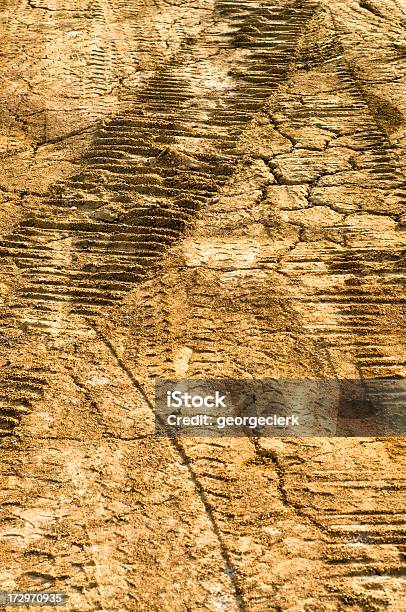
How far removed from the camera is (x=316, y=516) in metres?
2.98

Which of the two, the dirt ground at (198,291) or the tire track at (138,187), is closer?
the dirt ground at (198,291)

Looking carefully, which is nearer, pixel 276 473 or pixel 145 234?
pixel 276 473

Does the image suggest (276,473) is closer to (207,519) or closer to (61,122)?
(207,519)

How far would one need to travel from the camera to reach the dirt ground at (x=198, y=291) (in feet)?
9.41

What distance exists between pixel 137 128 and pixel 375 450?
9.58 ft

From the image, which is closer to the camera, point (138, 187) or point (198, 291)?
point (198, 291)

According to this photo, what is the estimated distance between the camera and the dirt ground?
113 inches

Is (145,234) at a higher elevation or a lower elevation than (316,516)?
higher

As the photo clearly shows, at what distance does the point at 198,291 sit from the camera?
413 centimetres

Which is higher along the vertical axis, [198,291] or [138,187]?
[138,187]

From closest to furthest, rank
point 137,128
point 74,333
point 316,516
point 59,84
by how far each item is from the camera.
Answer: point 316,516 → point 74,333 → point 137,128 → point 59,84

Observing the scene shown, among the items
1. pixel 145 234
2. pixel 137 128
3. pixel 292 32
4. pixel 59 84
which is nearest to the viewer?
pixel 145 234

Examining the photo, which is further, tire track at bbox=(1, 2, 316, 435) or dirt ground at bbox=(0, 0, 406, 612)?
tire track at bbox=(1, 2, 316, 435)

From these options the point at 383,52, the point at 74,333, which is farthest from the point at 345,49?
the point at 74,333
